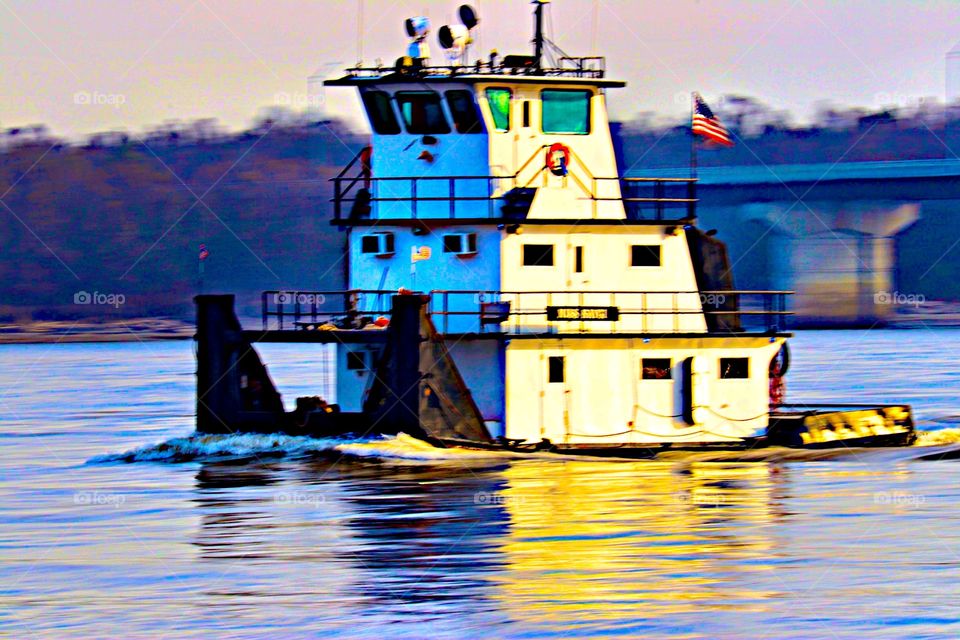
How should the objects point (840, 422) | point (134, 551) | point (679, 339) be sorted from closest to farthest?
point (134, 551), point (679, 339), point (840, 422)

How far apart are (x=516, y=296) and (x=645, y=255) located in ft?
9.44

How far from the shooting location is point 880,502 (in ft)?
91.4

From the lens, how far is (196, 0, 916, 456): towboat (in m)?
32.1

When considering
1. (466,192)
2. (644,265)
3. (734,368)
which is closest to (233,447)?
(466,192)

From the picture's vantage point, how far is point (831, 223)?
3861 inches

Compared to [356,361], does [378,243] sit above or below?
above

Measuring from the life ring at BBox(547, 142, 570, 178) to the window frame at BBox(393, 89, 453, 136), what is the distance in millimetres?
2139

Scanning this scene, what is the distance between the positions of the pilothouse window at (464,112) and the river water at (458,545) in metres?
6.97

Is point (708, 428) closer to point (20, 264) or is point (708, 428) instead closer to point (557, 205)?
point (557, 205)

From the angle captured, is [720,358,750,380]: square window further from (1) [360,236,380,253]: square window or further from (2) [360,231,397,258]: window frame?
(1) [360,236,380,253]: square window

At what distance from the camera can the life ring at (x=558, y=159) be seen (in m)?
33.3

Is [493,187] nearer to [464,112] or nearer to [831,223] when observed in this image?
[464,112]

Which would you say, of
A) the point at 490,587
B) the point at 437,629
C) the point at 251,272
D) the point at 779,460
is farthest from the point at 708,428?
the point at 251,272

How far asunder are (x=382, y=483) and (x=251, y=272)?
79.3 metres
